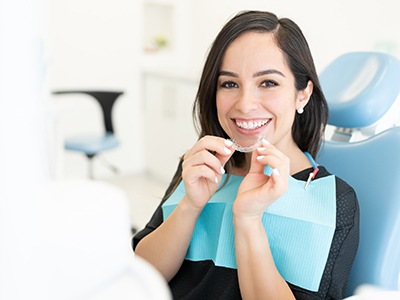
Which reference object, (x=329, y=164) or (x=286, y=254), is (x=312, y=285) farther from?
(x=329, y=164)

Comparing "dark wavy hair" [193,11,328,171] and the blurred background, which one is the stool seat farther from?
"dark wavy hair" [193,11,328,171]

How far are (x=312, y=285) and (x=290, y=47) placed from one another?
485 millimetres

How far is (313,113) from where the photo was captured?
118cm

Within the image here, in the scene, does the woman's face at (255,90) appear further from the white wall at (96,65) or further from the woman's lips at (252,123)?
the white wall at (96,65)

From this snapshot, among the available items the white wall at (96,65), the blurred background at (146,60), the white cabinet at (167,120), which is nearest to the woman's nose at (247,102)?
the blurred background at (146,60)

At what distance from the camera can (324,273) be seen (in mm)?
954

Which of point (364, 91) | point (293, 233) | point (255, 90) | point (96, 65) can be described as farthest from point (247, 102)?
point (96, 65)

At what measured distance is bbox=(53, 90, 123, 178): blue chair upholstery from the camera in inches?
113

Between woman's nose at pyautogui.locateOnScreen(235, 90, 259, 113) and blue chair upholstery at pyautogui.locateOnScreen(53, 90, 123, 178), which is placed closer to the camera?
woman's nose at pyautogui.locateOnScreen(235, 90, 259, 113)

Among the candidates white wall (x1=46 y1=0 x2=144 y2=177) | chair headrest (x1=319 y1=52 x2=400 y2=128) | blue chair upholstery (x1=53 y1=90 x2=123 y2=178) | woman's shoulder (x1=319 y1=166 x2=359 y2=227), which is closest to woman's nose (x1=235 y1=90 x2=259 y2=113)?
woman's shoulder (x1=319 y1=166 x2=359 y2=227)

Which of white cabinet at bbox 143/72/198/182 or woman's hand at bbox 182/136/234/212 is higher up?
woman's hand at bbox 182/136/234/212

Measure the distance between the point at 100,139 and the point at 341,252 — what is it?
2.24 meters

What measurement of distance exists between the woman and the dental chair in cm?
8

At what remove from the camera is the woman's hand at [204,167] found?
94 cm
